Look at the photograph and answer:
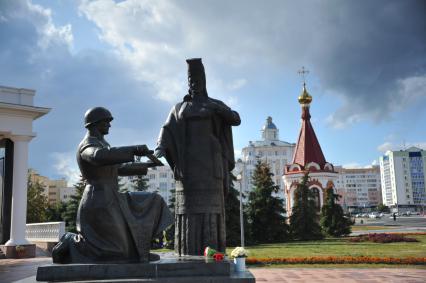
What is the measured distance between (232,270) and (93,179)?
1.90 metres

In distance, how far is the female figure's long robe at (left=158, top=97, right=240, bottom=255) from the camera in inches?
236

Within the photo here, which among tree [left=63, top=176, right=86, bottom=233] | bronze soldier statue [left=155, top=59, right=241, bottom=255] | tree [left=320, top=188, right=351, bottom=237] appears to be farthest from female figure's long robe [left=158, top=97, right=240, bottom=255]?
tree [left=320, top=188, right=351, bottom=237]

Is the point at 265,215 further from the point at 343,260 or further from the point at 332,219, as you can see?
the point at 343,260

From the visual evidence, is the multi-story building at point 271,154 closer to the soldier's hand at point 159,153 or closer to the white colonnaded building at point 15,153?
the white colonnaded building at point 15,153

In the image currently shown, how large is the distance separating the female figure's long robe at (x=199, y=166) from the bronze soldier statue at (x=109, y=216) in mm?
1053

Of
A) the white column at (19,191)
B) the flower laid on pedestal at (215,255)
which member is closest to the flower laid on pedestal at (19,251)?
the white column at (19,191)

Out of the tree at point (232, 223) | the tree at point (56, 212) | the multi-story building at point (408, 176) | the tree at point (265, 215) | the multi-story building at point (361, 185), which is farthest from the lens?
the multi-story building at point (361, 185)

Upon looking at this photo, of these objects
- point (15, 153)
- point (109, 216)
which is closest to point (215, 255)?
point (109, 216)

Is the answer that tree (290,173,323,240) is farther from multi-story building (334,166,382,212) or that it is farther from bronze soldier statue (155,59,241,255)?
multi-story building (334,166,382,212)

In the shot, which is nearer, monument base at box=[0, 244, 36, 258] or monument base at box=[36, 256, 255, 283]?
monument base at box=[36, 256, 255, 283]

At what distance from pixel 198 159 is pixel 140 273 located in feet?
6.77

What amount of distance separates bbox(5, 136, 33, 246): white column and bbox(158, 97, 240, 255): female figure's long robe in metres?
15.9

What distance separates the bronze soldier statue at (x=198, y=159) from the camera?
5.99 m

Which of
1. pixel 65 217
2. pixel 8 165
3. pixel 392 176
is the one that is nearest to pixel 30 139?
pixel 8 165
